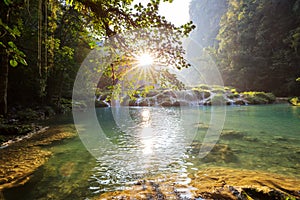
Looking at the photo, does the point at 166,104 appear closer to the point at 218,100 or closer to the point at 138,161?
the point at 218,100

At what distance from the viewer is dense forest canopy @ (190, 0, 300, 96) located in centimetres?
3775

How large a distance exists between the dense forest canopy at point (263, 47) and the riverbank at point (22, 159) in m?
39.8

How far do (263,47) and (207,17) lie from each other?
60.8m

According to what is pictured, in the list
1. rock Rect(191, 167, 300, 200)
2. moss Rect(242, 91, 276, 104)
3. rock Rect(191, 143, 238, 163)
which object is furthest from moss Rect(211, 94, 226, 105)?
rock Rect(191, 167, 300, 200)

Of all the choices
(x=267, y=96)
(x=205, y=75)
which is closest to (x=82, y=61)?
(x=267, y=96)

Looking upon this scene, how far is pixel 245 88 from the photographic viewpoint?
45875mm

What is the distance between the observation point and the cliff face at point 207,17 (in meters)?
84.8

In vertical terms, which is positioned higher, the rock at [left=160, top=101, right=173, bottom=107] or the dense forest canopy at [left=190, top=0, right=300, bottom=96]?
the dense forest canopy at [left=190, top=0, right=300, bottom=96]

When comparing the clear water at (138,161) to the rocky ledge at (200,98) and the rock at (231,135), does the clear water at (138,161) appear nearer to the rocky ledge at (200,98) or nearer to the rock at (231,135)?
the rock at (231,135)

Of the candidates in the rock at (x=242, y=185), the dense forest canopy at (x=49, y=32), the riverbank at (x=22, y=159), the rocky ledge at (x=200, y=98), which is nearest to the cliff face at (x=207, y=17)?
the rocky ledge at (x=200, y=98)

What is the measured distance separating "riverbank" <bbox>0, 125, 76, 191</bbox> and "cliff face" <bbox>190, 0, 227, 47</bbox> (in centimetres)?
8173

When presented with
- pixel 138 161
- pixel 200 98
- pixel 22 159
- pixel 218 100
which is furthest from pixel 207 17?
pixel 22 159

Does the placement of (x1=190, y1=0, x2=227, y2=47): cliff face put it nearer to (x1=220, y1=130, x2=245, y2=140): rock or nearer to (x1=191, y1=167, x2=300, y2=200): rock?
(x1=220, y1=130, x2=245, y2=140): rock

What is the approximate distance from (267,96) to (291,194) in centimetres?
3263
